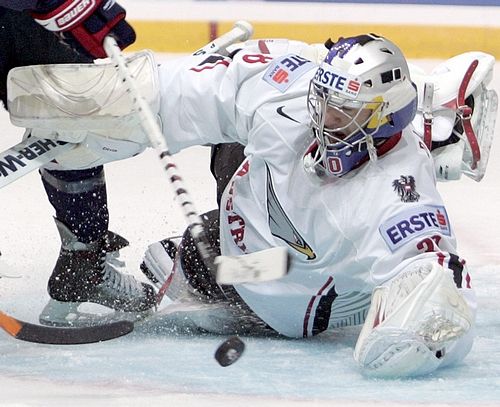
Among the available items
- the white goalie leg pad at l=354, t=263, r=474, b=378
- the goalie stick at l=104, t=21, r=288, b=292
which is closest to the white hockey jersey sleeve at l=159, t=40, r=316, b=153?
the goalie stick at l=104, t=21, r=288, b=292

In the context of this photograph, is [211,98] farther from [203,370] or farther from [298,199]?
[203,370]

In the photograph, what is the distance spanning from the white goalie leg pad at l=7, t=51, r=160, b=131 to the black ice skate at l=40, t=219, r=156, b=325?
18.0 inches

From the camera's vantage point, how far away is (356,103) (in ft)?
9.66

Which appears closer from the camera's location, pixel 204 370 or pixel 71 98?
pixel 204 370

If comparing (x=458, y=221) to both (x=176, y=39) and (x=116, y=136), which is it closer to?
(x=116, y=136)

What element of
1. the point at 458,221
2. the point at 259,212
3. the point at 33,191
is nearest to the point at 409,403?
the point at 259,212

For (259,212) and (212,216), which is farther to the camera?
(212,216)

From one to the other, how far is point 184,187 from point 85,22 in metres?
0.49

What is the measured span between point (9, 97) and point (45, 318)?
0.63 m

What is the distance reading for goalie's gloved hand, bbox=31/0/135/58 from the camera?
3055 mm

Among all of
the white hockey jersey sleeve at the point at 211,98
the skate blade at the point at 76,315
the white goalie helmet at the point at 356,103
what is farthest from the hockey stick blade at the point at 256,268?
the skate blade at the point at 76,315

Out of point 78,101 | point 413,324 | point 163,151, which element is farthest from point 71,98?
point 413,324

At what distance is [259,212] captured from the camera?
3.18m

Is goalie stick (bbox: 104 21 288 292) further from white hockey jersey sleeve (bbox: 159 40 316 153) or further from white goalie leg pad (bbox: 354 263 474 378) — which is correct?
white goalie leg pad (bbox: 354 263 474 378)
